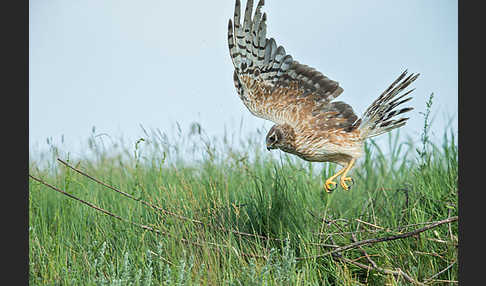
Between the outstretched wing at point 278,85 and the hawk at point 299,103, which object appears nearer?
the hawk at point 299,103

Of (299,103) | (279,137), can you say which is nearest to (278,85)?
(299,103)

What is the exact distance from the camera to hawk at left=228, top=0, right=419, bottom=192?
3.02 meters

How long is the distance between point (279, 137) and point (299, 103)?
0.39m

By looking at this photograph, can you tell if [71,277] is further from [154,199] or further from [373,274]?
[373,274]

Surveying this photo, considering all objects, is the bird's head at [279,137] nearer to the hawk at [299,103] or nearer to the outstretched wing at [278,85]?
the hawk at [299,103]

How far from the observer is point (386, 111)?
3014mm

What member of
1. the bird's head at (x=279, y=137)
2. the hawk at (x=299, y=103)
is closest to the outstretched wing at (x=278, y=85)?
the hawk at (x=299, y=103)

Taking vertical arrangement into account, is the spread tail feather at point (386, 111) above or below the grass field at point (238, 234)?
A: above

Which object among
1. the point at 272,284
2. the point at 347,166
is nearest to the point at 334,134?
the point at 347,166

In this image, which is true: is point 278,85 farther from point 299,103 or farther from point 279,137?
point 279,137

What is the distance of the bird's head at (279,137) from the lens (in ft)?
9.73

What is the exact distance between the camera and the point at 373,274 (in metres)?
3.12

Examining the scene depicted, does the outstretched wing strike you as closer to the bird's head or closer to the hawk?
the hawk

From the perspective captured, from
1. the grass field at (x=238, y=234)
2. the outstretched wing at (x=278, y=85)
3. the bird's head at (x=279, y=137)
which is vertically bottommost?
Answer: the grass field at (x=238, y=234)
